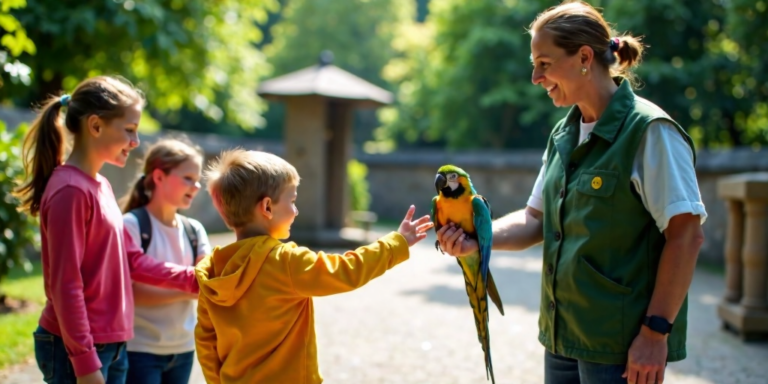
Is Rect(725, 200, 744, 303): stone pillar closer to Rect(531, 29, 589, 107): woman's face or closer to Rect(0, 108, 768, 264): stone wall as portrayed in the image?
Rect(0, 108, 768, 264): stone wall

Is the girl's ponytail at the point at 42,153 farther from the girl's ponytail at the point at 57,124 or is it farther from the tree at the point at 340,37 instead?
the tree at the point at 340,37

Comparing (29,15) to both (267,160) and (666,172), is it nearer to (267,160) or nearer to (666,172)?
(267,160)

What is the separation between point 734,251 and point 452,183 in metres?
5.46

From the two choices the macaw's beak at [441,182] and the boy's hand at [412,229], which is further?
the macaw's beak at [441,182]

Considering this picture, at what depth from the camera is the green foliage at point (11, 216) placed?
5.75 meters

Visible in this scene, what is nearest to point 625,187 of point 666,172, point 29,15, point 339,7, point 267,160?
point 666,172

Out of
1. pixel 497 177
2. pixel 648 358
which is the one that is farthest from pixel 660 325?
pixel 497 177

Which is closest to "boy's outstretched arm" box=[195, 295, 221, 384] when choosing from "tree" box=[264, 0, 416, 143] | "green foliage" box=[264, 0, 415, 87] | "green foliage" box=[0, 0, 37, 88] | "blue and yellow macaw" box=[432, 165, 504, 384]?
"blue and yellow macaw" box=[432, 165, 504, 384]

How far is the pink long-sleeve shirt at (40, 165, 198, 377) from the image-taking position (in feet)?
8.00

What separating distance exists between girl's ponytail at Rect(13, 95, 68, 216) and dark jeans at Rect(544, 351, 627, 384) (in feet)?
6.61

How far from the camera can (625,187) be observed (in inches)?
84.9

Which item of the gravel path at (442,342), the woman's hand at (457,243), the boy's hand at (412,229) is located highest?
the boy's hand at (412,229)

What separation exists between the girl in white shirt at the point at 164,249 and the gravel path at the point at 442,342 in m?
1.76

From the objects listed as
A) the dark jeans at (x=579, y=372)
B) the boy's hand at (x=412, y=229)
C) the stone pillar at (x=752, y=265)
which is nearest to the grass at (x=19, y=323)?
the boy's hand at (x=412, y=229)
